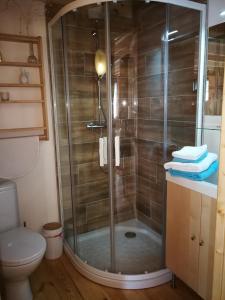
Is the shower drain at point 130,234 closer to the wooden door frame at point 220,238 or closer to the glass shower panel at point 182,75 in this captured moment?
the glass shower panel at point 182,75

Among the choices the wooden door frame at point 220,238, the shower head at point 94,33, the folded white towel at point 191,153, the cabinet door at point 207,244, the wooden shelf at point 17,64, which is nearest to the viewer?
the wooden door frame at point 220,238

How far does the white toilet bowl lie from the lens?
1.62 meters

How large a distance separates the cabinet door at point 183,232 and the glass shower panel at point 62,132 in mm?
1019

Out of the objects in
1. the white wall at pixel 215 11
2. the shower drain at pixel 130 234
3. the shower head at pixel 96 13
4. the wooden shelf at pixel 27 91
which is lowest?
the shower drain at pixel 130 234

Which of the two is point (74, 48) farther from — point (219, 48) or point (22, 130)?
point (219, 48)

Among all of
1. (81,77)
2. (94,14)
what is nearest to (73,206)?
(81,77)

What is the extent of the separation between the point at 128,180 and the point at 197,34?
157cm

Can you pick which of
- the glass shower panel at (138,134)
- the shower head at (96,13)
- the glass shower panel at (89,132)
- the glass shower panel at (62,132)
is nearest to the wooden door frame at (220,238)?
the glass shower panel at (138,134)

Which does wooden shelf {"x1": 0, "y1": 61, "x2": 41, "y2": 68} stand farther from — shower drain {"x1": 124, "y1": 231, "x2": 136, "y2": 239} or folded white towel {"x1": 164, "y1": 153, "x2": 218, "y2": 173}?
shower drain {"x1": 124, "y1": 231, "x2": 136, "y2": 239}

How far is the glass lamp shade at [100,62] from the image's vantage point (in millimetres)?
2053

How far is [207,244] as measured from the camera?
1.51 metres

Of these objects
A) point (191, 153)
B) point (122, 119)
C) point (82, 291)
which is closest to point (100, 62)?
point (122, 119)

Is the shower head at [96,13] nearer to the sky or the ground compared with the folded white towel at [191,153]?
nearer to the sky

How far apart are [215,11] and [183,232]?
1601mm
